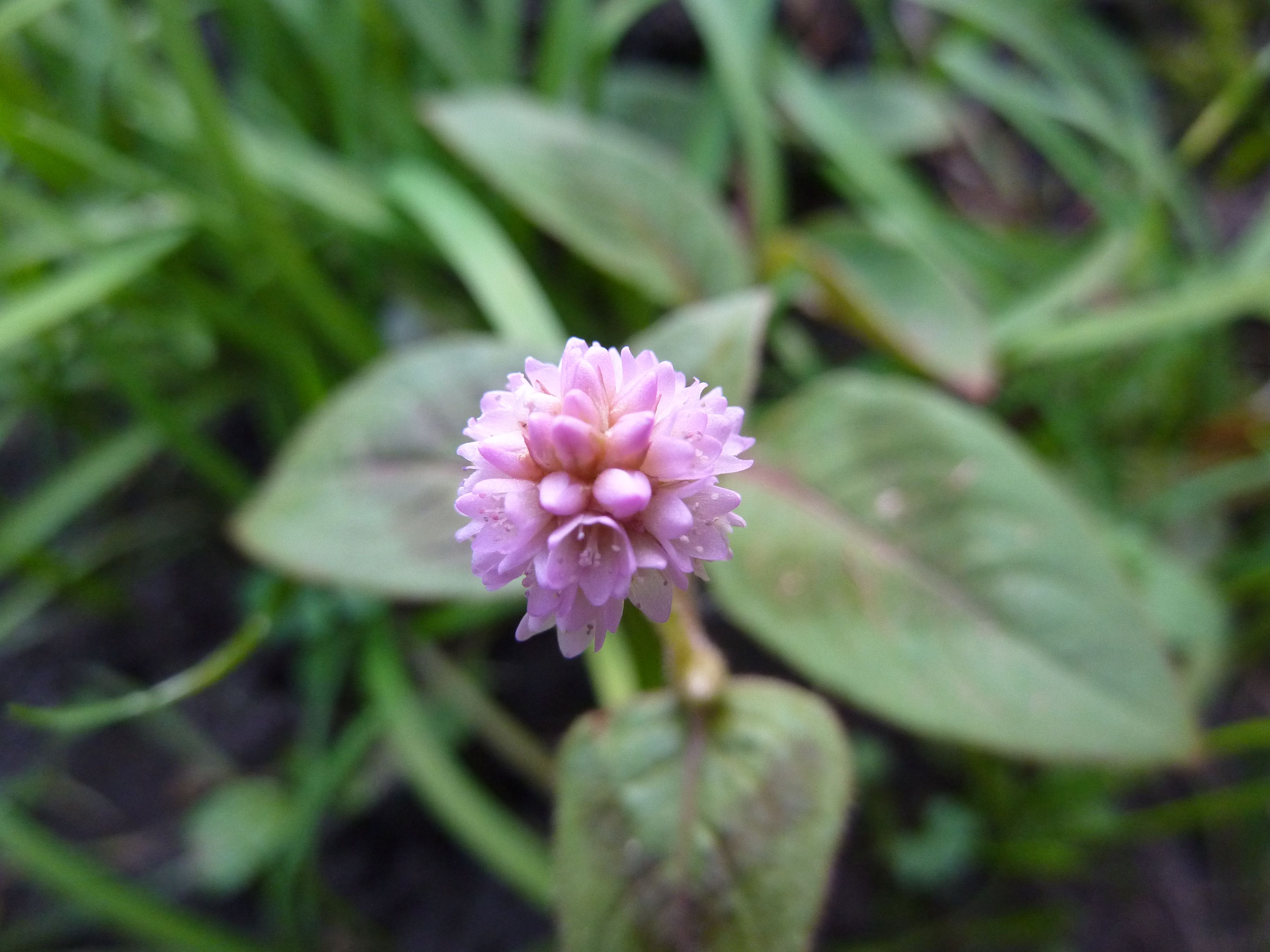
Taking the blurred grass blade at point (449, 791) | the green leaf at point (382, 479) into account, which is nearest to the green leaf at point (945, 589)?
the green leaf at point (382, 479)

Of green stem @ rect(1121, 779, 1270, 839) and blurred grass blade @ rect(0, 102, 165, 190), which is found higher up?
blurred grass blade @ rect(0, 102, 165, 190)

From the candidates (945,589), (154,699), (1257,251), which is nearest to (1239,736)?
(945,589)

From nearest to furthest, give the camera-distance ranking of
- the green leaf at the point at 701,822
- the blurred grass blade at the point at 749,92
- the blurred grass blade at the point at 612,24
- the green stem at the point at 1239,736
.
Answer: the green leaf at the point at 701,822
the green stem at the point at 1239,736
the blurred grass blade at the point at 749,92
the blurred grass blade at the point at 612,24

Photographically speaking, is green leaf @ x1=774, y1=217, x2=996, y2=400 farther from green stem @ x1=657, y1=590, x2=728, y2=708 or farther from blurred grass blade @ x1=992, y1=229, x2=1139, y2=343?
green stem @ x1=657, y1=590, x2=728, y2=708

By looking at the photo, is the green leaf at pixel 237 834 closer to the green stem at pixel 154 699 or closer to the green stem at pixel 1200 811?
the green stem at pixel 154 699

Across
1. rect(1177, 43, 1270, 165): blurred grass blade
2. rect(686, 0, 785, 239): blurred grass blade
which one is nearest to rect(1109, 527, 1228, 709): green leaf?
rect(686, 0, 785, 239): blurred grass blade

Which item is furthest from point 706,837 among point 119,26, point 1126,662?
point 119,26
